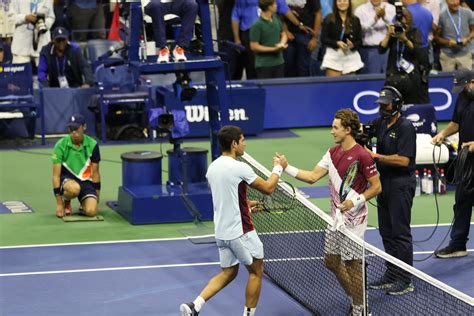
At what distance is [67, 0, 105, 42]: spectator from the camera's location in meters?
24.0

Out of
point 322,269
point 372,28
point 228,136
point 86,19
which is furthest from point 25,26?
point 228,136

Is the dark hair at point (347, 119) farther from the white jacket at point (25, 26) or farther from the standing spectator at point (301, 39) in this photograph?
the white jacket at point (25, 26)

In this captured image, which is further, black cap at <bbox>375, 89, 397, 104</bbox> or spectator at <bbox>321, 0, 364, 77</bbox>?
spectator at <bbox>321, 0, 364, 77</bbox>

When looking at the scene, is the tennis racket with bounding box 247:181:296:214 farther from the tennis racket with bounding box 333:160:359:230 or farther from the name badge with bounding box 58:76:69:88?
the name badge with bounding box 58:76:69:88

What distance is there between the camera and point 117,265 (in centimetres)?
1423

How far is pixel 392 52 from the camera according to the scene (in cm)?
1972

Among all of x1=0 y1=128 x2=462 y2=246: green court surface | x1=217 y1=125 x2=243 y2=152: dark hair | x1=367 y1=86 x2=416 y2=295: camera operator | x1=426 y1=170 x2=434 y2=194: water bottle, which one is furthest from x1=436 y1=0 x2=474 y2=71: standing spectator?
x1=217 y1=125 x2=243 y2=152: dark hair

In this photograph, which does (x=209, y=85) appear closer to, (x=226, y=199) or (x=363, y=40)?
(x=226, y=199)

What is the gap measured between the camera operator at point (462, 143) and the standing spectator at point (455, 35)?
10.1 m

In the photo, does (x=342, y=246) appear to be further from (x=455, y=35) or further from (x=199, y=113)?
(x=455, y=35)

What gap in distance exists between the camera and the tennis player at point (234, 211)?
11.2 meters

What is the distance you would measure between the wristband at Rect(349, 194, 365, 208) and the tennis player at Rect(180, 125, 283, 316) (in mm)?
795

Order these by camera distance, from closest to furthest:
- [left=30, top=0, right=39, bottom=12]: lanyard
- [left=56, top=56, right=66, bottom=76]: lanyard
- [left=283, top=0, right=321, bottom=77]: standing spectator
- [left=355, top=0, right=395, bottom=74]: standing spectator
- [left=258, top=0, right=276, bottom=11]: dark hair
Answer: [left=56, top=56, right=66, bottom=76]: lanyard, [left=258, top=0, right=276, bottom=11]: dark hair, [left=30, top=0, right=39, bottom=12]: lanyard, [left=355, top=0, right=395, bottom=74]: standing spectator, [left=283, top=0, right=321, bottom=77]: standing spectator

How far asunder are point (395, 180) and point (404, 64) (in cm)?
710
